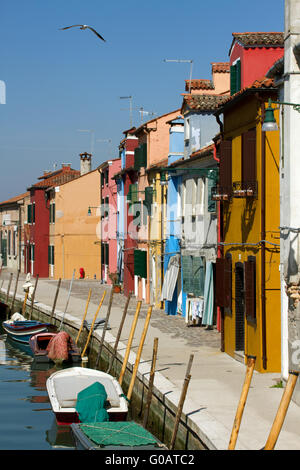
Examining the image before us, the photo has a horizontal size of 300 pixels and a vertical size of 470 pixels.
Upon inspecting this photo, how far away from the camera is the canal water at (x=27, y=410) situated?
16406 mm

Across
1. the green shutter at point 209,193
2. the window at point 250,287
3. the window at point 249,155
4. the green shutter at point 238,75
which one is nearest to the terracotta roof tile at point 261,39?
the green shutter at point 238,75

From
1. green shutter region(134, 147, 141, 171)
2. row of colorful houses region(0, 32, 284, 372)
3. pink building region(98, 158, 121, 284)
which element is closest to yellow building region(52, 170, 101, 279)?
row of colorful houses region(0, 32, 284, 372)

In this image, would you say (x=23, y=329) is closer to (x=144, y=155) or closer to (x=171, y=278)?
(x=171, y=278)

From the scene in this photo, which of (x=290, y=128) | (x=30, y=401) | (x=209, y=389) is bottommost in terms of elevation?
(x=30, y=401)

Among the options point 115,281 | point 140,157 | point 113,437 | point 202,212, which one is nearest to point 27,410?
point 113,437

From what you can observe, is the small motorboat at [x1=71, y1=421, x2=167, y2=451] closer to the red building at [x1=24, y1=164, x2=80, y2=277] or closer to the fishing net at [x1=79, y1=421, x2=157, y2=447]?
the fishing net at [x1=79, y1=421, x2=157, y2=447]

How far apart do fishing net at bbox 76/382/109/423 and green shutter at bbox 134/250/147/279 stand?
21893mm

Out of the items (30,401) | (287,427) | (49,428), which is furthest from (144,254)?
(287,427)

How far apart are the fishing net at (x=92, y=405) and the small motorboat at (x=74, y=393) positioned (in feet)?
1.10

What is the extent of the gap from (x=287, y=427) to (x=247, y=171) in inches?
297

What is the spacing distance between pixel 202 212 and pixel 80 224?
3137 cm
